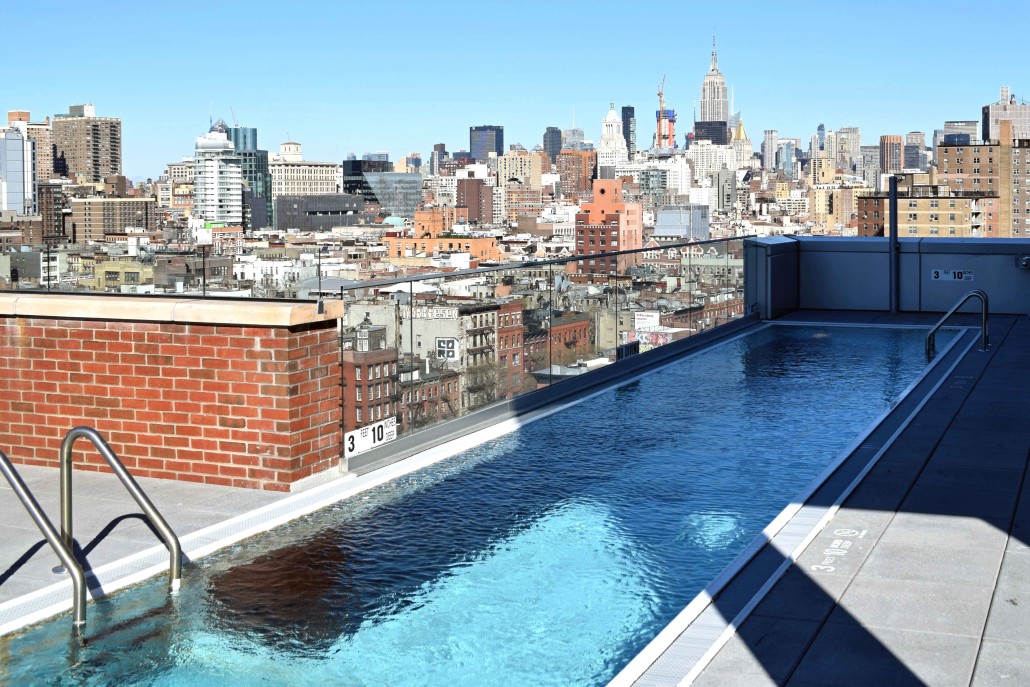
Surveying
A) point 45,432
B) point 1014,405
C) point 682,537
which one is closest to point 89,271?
point 45,432

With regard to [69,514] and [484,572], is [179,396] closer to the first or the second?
[69,514]

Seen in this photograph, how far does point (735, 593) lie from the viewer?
4660mm

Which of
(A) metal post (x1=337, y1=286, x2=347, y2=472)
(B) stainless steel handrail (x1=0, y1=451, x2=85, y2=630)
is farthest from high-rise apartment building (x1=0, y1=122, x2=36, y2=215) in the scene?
Answer: (B) stainless steel handrail (x1=0, y1=451, x2=85, y2=630)

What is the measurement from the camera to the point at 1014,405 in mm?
8703

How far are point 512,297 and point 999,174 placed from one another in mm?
114112

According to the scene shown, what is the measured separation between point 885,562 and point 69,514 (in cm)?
329

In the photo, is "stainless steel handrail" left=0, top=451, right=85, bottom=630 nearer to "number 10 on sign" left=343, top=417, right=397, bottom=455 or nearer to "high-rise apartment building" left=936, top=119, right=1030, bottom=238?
"number 10 on sign" left=343, top=417, right=397, bottom=455

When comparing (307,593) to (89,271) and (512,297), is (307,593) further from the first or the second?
(512,297)

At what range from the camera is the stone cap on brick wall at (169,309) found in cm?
624

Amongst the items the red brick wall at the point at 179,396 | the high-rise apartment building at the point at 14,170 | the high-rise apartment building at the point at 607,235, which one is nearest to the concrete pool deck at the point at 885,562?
the red brick wall at the point at 179,396

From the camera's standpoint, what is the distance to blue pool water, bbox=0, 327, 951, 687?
4.13 m

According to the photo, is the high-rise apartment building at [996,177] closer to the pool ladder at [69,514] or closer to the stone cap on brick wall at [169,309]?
the stone cap on brick wall at [169,309]

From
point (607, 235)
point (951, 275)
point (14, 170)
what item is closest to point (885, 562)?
point (951, 275)

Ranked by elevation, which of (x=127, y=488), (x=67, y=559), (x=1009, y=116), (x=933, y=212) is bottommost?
(x=67, y=559)
